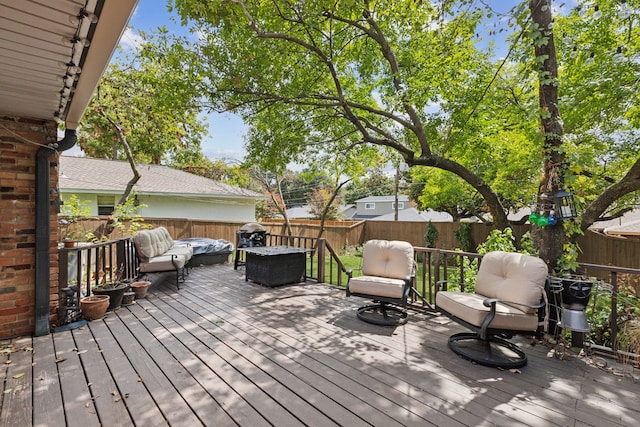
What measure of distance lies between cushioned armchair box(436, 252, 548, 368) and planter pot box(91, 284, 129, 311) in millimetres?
4376

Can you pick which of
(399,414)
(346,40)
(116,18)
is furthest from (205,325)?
(346,40)

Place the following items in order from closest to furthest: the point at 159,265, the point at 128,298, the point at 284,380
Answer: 1. the point at 284,380
2. the point at 128,298
3. the point at 159,265

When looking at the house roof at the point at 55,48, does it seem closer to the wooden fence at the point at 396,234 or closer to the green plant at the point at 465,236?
the wooden fence at the point at 396,234

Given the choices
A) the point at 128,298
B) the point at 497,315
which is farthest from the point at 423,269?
the point at 128,298

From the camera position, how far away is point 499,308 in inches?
126

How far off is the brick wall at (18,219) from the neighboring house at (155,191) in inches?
306

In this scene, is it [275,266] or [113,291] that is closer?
[113,291]

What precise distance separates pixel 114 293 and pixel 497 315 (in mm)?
4864

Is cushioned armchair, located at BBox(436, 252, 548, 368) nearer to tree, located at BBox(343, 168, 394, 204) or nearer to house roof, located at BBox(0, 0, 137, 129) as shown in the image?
house roof, located at BBox(0, 0, 137, 129)

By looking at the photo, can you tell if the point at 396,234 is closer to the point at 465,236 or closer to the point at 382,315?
the point at 465,236

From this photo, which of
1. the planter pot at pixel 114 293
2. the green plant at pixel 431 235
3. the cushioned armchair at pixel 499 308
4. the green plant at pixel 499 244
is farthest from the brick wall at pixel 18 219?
the green plant at pixel 431 235

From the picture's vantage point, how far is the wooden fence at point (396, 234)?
8828mm

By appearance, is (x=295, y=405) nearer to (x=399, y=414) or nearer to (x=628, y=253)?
(x=399, y=414)

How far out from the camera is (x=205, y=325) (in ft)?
13.3
